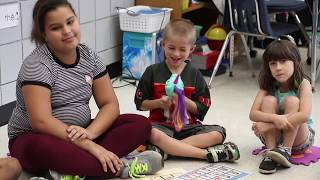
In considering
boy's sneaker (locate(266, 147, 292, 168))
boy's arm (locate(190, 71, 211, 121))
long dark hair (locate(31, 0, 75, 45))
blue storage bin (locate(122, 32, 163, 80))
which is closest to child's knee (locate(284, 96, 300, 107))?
boy's sneaker (locate(266, 147, 292, 168))

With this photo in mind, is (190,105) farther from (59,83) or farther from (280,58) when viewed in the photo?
(59,83)

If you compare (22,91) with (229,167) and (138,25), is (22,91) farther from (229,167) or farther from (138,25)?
(138,25)

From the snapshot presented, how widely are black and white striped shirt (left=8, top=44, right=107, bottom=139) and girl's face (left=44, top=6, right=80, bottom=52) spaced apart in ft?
0.21

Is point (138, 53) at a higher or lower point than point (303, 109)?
lower

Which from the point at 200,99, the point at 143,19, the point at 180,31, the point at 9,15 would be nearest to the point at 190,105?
the point at 200,99

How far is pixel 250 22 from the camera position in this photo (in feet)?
9.64

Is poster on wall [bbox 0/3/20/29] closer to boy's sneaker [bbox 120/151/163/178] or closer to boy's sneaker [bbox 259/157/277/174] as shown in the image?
boy's sneaker [bbox 120/151/163/178]

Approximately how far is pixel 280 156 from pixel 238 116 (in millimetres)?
708

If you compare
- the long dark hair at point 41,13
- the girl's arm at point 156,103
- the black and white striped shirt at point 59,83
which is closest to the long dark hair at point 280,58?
the girl's arm at point 156,103

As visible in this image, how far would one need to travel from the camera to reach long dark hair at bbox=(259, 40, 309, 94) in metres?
1.97

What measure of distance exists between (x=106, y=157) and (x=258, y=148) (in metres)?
0.72

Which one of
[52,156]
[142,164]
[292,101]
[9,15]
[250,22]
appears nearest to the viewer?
[52,156]

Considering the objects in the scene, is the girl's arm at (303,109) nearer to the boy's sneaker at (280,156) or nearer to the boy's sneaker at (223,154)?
the boy's sneaker at (280,156)

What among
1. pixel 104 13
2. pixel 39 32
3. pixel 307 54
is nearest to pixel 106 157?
pixel 39 32
